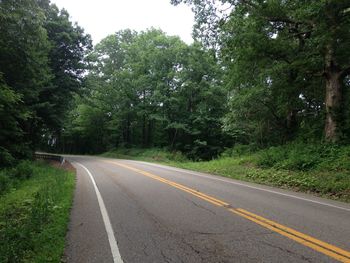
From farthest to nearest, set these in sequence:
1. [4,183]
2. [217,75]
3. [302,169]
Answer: [217,75] → [302,169] → [4,183]

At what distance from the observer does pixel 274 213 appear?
296 inches

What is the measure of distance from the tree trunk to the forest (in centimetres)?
5

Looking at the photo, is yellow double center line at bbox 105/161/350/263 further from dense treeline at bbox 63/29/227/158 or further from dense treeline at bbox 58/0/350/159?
dense treeline at bbox 63/29/227/158

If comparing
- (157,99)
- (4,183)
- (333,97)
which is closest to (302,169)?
(333,97)

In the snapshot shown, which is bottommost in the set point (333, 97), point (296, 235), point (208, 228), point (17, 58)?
point (208, 228)

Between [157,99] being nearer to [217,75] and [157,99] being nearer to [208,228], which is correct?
[217,75]

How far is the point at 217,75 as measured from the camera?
4088 centimetres

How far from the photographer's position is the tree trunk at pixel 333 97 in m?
15.5

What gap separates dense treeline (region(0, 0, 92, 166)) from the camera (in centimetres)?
1571

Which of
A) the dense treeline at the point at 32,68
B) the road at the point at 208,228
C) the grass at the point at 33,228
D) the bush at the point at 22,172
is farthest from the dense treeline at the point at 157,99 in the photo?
the road at the point at 208,228

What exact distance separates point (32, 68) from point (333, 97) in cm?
1624

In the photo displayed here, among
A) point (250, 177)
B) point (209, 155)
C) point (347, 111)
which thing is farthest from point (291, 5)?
point (209, 155)

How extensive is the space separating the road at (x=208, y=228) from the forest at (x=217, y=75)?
796 centimetres

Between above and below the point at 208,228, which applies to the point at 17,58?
above
